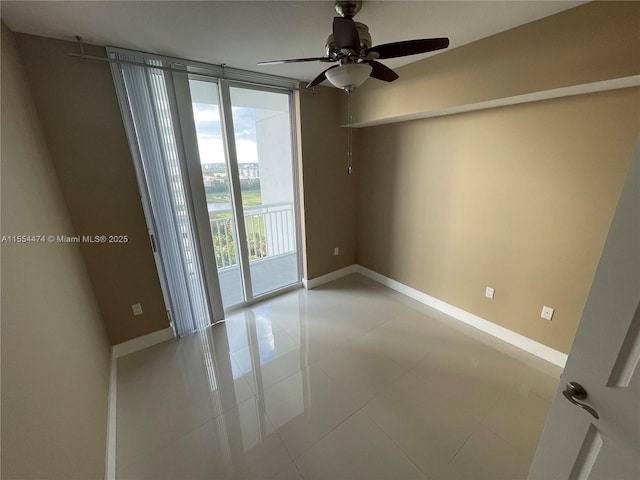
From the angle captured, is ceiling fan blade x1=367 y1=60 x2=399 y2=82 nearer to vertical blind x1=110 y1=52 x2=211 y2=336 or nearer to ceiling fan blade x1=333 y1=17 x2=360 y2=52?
ceiling fan blade x1=333 y1=17 x2=360 y2=52

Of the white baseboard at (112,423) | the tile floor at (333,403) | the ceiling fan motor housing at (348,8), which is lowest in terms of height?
the tile floor at (333,403)

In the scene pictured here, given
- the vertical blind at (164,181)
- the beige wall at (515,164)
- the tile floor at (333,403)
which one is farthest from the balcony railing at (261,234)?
the beige wall at (515,164)

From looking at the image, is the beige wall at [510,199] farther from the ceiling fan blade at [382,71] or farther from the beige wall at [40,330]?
the beige wall at [40,330]

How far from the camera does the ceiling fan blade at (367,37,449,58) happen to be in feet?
4.09

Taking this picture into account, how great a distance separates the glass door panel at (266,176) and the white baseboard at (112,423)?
1442 millimetres

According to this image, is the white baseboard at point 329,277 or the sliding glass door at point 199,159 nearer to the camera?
the sliding glass door at point 199,159

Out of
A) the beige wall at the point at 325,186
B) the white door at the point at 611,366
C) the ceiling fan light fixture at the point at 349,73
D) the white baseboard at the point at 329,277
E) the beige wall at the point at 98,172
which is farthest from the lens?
the white baseboard at the point at 329,277

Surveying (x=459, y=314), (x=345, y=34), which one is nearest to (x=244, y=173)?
(x=345, y=34)

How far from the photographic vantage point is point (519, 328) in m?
2.27

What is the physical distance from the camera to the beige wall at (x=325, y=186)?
9.54ft

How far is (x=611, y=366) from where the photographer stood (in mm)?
746

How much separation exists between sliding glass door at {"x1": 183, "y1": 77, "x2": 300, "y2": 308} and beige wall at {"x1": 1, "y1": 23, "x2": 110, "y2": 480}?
1.03m

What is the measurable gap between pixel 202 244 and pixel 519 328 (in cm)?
297

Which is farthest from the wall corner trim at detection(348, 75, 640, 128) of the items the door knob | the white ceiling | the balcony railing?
the balcony railing
